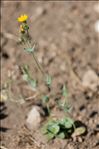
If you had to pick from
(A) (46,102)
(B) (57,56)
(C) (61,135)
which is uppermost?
(B) (57,56)

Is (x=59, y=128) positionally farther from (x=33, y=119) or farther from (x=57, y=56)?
(x=57, y=56)

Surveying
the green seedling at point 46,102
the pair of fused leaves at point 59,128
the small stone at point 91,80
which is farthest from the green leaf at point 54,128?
the small stone at point 91,80

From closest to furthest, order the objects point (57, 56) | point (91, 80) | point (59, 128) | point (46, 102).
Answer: point (59, 128) → point (46, 102) → point (91, 80) → point (57, 56)

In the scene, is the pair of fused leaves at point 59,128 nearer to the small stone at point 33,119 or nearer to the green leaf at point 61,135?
the green leaf at point 61,135

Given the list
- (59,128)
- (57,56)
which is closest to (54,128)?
(59,128)

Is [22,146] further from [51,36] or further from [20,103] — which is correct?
[51,36]

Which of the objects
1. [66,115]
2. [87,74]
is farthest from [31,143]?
[87,74]
